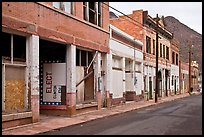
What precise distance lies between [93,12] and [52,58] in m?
4.52

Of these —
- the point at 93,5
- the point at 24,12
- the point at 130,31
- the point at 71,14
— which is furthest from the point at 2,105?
the point at 130,31

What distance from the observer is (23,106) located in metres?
14.8

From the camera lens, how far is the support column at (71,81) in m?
18.3

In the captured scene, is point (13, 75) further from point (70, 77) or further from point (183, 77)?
point (183, 77)

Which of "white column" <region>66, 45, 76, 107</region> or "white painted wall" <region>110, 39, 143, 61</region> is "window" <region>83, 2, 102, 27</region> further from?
"white column" <region>66, 45, 76, 107</region>

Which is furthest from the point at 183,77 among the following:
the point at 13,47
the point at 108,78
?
the point at 13,47

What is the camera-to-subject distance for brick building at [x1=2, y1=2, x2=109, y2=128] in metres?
14.2

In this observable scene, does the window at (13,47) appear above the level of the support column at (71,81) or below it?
above

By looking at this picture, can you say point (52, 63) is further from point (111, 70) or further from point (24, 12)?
point (111, 70)

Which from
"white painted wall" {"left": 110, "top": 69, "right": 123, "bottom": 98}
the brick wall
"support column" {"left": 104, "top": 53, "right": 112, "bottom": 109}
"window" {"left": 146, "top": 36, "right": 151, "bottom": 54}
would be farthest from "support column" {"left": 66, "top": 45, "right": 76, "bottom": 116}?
"window" {"left": 146, "top": 36, "right": 151, "bottom": 54}

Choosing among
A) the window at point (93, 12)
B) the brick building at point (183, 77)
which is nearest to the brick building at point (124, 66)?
the window at point (93, 12)

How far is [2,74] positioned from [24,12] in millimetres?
2767

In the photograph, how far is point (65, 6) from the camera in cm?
1848

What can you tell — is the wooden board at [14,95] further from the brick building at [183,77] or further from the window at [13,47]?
the brick building at [183,77]
